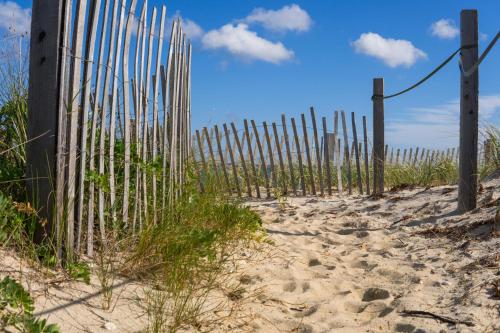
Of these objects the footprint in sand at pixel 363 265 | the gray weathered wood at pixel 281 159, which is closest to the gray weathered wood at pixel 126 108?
the footprint in sand at pixel 363 265

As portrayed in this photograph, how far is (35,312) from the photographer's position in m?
2.29

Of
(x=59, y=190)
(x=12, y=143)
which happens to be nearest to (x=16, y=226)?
(x=59, y=190)

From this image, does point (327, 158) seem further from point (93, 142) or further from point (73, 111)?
point (73, 111)

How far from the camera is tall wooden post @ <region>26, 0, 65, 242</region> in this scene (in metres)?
2.77

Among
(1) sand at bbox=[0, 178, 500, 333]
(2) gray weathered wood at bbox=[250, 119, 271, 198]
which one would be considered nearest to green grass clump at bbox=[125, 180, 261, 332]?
(1) sand at bbox=[0, 178, 500, 333]

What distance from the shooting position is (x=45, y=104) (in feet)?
9.17

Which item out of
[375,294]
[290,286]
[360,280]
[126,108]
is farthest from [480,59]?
[126,108]

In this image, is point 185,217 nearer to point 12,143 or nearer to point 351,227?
point 12,143

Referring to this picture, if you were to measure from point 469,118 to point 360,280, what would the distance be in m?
2.60

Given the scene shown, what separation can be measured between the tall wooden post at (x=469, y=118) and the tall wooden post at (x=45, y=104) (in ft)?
13.4

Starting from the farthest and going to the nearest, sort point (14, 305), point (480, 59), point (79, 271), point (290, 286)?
point (480, 59)
point (290, 286)
point (79, 271)
point (14, 305)

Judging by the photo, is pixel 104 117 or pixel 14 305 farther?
pixel 104 117

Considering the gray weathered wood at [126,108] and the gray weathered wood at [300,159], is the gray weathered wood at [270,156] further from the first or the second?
the gray weathered wood at [126,108]

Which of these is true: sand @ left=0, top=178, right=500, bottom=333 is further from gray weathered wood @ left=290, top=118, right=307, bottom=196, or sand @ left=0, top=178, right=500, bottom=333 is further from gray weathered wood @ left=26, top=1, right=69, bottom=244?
gray weathered wood @ left=290, top=118, right=307, bottom=196
